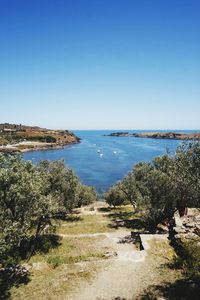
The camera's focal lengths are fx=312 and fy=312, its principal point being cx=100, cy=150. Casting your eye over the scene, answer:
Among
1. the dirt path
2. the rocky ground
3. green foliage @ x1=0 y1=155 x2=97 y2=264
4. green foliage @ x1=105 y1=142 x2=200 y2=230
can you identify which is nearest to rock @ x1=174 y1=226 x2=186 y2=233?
the rocky ground

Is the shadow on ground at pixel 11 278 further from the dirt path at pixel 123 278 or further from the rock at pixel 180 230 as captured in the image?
the rock at pixel 180 230

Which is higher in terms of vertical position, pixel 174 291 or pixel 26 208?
pixel 26 208

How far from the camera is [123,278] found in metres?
24.4

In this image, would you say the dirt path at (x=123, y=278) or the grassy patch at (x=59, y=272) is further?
the grassy patch at (x=59, y=272)

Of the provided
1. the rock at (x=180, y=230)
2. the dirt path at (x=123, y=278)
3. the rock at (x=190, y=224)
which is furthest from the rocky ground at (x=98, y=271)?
the rock at (x=190, y=224)

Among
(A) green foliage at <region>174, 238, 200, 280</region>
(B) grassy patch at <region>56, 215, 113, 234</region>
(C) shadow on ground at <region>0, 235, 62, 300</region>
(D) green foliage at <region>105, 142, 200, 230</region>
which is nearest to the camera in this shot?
(C) shadow on ground at <region>0, 235, 62, 300</region>

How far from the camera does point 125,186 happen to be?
58594 millimetres

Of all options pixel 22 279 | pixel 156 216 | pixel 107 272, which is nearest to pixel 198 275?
pixel 107 272

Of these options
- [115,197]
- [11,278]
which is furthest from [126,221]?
[11,278]

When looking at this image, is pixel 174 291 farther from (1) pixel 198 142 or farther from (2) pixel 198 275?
(1) pixel 198 142

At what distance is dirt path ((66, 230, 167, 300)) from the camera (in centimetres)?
2208

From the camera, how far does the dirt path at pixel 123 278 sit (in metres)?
22.1

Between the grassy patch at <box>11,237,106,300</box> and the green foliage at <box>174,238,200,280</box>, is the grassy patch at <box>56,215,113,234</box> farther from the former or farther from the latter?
the green foliage at <box>174,238,200,280</box>

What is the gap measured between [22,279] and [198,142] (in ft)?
59.9
